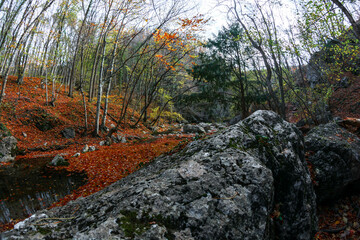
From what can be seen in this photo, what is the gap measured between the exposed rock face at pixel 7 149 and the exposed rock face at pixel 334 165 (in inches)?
450

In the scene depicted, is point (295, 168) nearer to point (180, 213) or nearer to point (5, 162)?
point (180, 213)

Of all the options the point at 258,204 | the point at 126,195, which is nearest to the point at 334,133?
the point at 258,204

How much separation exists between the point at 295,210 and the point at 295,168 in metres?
0.66

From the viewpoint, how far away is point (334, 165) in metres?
4.72

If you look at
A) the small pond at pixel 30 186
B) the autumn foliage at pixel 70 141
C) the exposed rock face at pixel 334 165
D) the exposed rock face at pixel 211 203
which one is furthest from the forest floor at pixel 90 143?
the exposed rock face at pixel 211 203

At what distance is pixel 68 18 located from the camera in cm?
1536

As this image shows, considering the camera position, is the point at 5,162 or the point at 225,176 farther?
the point at 5,162

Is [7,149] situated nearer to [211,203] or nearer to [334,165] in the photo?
[211,203]

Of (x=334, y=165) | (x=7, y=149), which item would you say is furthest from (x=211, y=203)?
(x=7, y=149)

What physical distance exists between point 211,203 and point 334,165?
15.5 feet

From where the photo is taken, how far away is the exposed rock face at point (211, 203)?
1.57 meters

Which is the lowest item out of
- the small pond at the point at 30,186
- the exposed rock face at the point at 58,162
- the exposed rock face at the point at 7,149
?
the small pond at the point at 30,186

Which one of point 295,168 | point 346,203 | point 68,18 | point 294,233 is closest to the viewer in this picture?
point 294,233

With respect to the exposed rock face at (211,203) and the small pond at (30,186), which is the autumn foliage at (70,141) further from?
the exposed rock face at (211,203)
